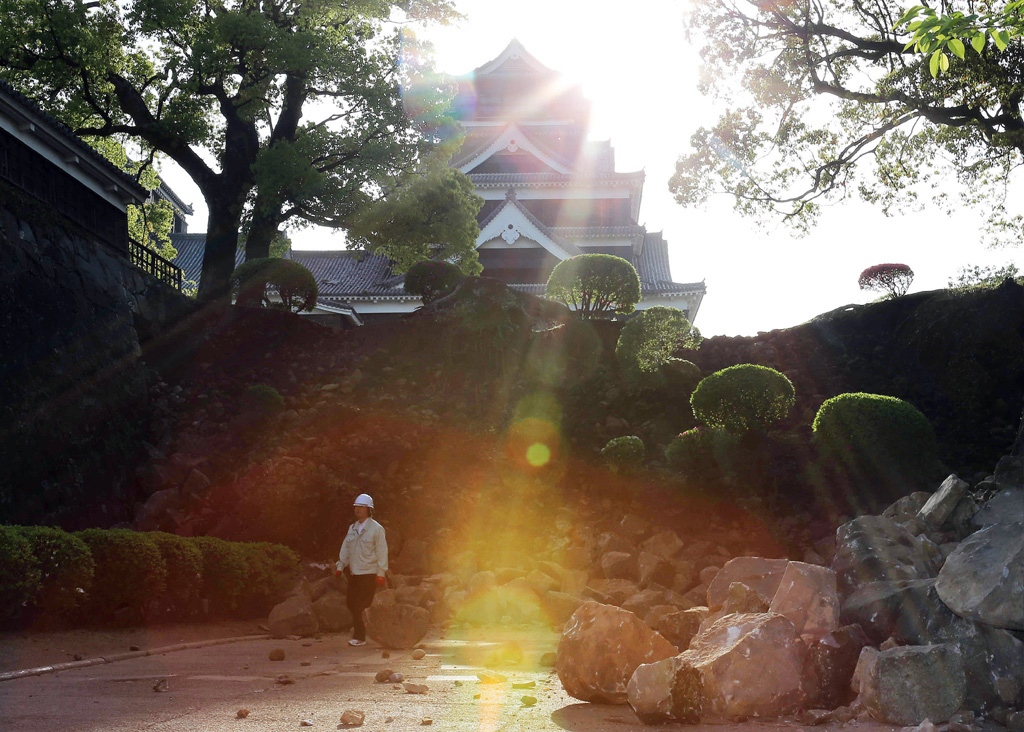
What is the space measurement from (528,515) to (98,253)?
10048 millimetres

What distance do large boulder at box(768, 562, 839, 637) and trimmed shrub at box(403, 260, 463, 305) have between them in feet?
53.4

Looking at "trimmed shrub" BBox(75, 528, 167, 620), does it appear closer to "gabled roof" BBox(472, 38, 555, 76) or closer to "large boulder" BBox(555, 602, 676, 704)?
"large boulder" BBox(555, 602, 676, 704)

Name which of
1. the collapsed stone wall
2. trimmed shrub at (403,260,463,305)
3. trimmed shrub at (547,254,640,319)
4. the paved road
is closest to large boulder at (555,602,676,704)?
the paved road

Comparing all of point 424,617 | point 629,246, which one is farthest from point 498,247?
point 424,617

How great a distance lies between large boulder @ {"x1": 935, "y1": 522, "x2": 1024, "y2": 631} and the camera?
211 inches

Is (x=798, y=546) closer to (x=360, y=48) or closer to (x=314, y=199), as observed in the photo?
(x=314, y=199)

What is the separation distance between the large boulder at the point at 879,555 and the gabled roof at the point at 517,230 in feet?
75.5

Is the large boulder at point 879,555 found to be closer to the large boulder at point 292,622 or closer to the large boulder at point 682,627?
the large boulder at point 682,627

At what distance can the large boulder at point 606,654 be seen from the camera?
6203mm

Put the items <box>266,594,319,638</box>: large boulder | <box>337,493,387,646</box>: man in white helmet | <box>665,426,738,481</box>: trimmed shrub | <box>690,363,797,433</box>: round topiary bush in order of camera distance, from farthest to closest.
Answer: <box>665,426,738,481</box>: trimmed shrub → <box>690,363,797,433</box>: round topiary bush → <box>266,594,319,638</box>: large boulder → <box>337,493,387,646</box>: man in white helmet

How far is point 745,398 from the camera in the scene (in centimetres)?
1389

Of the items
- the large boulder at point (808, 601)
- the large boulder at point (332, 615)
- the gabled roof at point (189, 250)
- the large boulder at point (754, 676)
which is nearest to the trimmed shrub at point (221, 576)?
the large boulder at point (332, 615)

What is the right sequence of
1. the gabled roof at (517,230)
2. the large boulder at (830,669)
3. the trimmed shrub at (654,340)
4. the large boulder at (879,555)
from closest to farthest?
the large boulder at (830,669), the large boulder at (879,555), the trimmed shrub at (654,340), the gabled roof at (517,230)

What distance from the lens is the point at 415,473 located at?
50.4 ft
